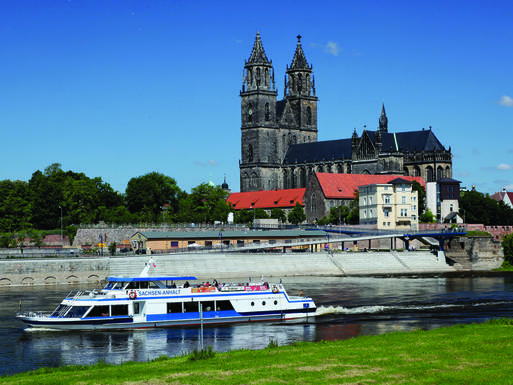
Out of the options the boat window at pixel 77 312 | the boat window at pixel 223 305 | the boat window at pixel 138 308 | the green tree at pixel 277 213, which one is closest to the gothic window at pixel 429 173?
the green tree at pixel 277 213

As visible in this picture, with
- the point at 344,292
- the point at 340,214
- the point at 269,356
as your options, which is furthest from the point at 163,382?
the point at 340,214

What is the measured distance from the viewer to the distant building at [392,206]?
136 meters

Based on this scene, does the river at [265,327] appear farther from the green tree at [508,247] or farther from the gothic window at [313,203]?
the gothic window at [313,203]

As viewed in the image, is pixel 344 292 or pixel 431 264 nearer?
pixel 344 292

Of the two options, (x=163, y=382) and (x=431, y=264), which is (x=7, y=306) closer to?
(x=163, y=382)

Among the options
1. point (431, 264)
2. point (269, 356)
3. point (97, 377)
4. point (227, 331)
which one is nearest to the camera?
point (97, 377)

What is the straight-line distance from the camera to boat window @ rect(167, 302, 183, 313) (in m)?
54.5

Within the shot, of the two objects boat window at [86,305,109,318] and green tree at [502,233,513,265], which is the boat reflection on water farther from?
green tree at [502,233,513,265]

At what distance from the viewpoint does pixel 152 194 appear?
568 ft

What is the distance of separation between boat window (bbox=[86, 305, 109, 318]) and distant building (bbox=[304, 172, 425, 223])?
379 feet

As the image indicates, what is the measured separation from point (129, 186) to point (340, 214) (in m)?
49.3

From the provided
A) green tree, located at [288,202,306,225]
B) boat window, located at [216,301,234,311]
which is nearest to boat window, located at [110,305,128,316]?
boat window, located at [216,301,234,311]

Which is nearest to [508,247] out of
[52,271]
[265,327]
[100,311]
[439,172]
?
[439,172]

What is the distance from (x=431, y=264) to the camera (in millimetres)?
113125
